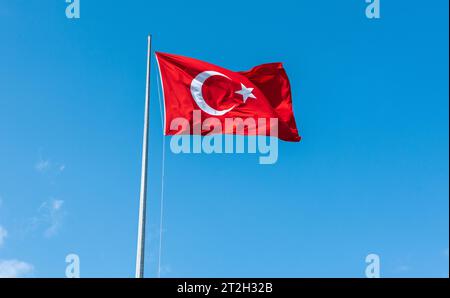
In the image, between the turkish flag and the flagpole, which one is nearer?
the flagpole

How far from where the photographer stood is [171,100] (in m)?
22.0

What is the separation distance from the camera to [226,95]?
23.8 m

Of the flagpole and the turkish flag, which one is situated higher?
the turkish flag

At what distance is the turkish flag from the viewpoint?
72.8 feet

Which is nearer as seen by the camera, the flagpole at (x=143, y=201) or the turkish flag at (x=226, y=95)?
the flagpole at (x=143, y=201)

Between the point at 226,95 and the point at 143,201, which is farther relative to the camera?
the point at 226,95

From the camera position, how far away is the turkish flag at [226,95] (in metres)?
22.2

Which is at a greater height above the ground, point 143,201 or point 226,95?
point 226,95

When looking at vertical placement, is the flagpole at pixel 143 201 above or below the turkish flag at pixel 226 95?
below
